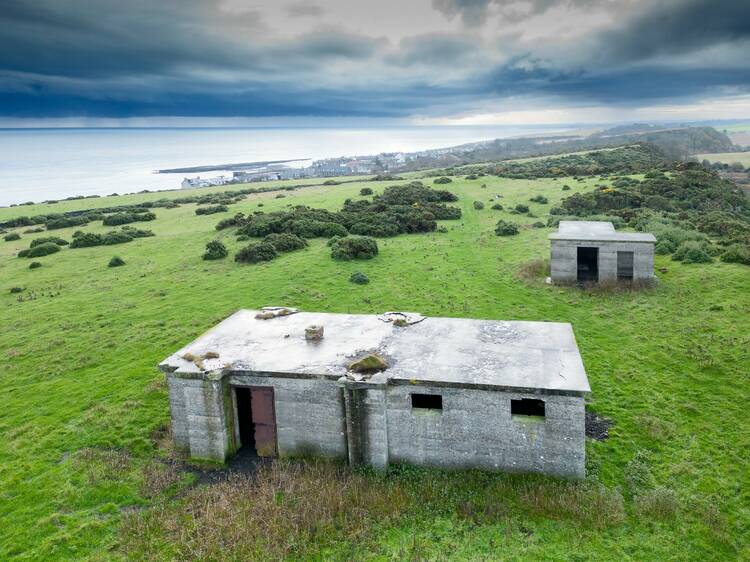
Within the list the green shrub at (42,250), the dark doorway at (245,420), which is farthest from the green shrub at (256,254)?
the dark doorway at (245,420)

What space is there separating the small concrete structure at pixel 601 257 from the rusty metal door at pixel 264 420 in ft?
72.0

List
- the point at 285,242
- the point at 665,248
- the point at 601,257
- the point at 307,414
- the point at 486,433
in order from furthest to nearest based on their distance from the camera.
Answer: the point at 285,242, the point at 665,248, the point at 601,257, the point at 307,414, the point at 486,433

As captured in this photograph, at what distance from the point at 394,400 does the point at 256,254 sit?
89.8 feet

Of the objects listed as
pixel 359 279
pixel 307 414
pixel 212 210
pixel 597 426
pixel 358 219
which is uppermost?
pixel 212 210

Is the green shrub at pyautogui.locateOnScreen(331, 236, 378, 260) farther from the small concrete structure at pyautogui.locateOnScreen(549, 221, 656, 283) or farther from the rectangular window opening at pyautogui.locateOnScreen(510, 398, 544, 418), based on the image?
the rectangular window opening at pyautogui.locateOnScreen(510, 398, 544, 418)

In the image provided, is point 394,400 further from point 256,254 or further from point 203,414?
point 256,254

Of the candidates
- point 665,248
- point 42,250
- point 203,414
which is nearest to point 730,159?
point 665,248

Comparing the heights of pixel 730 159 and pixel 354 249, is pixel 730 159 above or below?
above

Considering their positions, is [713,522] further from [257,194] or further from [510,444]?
[257,194]

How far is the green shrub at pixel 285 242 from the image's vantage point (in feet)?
139

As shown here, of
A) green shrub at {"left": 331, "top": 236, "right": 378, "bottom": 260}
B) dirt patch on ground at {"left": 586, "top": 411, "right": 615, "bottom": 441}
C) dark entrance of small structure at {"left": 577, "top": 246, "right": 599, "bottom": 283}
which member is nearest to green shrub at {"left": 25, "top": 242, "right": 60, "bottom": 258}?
green shrub at {"left": 331, "top": 236, "right": 378, "bottom": 260}

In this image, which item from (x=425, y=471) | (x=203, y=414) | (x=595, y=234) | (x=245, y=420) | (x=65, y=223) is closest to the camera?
(x=425, y=471)

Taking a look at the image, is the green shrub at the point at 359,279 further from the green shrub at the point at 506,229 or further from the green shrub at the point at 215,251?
the green shrub at the point at 506,229

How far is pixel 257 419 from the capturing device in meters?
16.1
